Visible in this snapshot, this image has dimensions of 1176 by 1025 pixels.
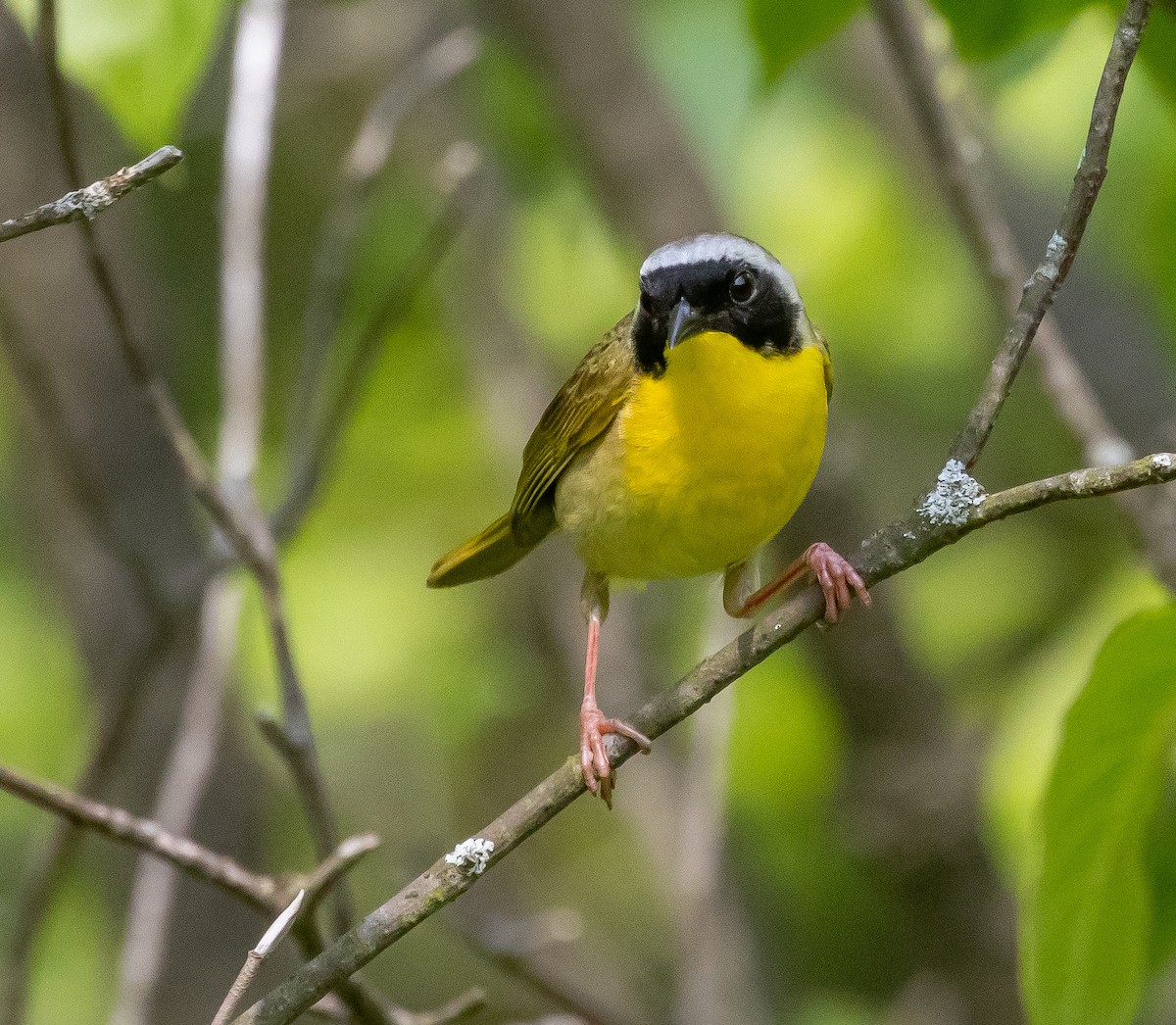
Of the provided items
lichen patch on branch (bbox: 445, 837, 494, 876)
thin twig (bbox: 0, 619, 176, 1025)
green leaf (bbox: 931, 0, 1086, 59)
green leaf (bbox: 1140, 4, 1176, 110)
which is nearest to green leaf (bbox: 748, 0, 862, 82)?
green leaf (bbox: 931, 0, 1086, 59)

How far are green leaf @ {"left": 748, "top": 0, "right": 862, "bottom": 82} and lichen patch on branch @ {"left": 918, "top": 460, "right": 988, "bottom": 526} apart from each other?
80cm

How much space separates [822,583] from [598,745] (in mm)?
796

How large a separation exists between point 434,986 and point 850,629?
9.10ft

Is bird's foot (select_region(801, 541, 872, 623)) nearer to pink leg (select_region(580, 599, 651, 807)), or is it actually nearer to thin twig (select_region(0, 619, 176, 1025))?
pink leg (select_region(580, 599, 651, 807))

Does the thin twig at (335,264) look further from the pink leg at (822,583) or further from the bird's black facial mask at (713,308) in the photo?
the pink leg at (822,583)

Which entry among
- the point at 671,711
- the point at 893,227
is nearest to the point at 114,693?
the point at 671,711

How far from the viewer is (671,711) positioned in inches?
80.8

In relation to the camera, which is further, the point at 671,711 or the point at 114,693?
the point at 114,693

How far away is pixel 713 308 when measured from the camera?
10.7 ft

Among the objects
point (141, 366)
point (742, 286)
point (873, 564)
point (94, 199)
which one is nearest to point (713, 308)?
point (742, 286)

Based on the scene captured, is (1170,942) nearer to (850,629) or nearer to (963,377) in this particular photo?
(850,629)

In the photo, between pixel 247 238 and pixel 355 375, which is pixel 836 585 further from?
pixel 247 238

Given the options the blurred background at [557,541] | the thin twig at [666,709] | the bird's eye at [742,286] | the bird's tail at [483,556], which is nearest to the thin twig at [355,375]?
the blurred background at [557,541]

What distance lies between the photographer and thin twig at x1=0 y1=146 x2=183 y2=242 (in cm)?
150
